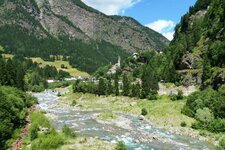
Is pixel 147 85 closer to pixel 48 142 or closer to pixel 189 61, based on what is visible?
pixel 189 61

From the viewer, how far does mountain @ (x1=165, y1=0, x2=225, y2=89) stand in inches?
4899

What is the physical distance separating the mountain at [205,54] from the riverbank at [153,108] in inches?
577

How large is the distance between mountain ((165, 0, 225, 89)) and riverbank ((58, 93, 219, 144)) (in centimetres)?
1465

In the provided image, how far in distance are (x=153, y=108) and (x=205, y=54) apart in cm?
4477

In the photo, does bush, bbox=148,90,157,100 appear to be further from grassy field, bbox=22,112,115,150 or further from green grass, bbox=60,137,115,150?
green grass, bbox=60,137,115,150

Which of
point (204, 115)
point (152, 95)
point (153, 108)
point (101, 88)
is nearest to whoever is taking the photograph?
point (204, 115)

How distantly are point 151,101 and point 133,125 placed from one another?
36653 mm

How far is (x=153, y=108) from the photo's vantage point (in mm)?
112312

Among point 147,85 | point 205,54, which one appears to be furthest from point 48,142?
point 205,54

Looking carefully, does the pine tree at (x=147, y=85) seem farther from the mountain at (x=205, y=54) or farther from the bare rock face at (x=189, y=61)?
the bare rock face at (x=189, y=61)

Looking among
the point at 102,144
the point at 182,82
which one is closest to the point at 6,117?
the point at 102,144

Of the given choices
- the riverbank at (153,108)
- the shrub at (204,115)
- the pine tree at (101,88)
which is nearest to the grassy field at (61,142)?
the riverbank at (153,108)

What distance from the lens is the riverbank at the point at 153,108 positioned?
84875mm

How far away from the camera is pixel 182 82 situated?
15362 cm
